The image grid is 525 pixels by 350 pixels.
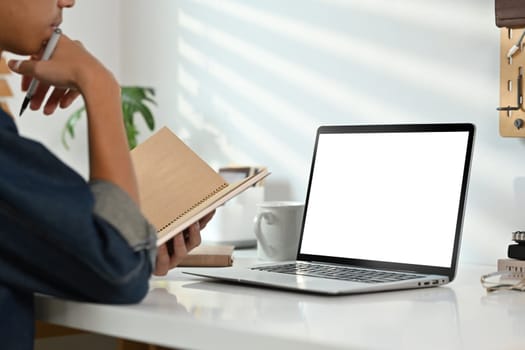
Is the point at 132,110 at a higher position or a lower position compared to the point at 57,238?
higher

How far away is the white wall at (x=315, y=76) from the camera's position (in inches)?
64.3

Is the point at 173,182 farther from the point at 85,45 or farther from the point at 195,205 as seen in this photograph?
the point at 85,45

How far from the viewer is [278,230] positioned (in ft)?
5.49

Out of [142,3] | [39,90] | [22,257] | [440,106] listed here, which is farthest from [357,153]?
[142,3]

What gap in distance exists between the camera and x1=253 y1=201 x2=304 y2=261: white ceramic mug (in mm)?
1676

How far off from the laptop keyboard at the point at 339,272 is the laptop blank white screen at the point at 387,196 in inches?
1.9

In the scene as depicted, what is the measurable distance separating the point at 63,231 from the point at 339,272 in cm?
55

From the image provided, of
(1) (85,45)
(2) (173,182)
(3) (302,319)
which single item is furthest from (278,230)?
(1) (85,45)

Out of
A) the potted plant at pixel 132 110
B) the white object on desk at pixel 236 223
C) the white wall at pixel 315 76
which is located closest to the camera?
the white wall at pixel 315 76

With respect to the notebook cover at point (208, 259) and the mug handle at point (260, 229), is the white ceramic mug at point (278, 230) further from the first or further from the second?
the notebook cover at point (208, 259)

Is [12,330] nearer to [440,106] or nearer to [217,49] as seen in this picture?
[440,106]

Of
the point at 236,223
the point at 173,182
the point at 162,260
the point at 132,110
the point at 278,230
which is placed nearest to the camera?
the point at 162,260

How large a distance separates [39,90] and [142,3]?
3.36ft

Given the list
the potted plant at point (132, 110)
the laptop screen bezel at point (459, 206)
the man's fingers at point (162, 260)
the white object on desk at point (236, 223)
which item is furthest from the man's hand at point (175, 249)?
the potted plant at point (132, 110)
